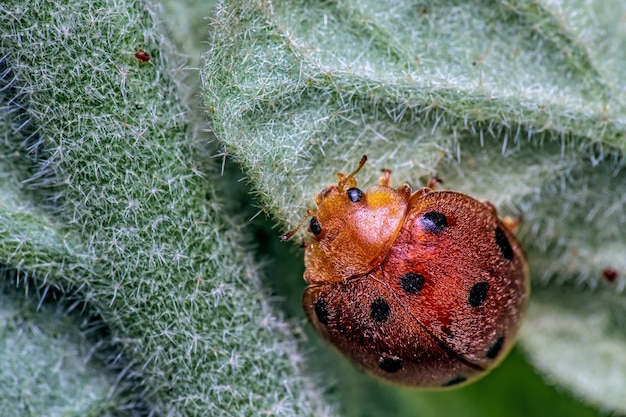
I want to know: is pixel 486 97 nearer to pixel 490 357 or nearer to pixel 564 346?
pixel 490 357

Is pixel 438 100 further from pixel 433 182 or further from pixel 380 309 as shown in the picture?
pixel 380 309

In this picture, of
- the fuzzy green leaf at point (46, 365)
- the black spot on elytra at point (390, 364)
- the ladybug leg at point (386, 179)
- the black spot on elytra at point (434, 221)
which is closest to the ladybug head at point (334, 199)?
the ladybug leg at point (386, 179)

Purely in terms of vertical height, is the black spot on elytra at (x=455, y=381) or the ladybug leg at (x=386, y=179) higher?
the ladybug leg at (x=386, y=179)

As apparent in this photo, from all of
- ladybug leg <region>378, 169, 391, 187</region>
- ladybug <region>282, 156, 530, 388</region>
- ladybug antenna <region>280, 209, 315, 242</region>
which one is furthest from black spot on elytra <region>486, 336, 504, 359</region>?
ladybug antenna <region>280, 209, 315, 242</region>

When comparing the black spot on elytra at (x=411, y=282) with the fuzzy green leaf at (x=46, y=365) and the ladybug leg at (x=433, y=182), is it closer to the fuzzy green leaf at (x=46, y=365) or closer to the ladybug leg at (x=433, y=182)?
the ladybug leg at (x=433, y=182)

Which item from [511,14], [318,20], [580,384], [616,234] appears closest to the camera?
[318,20]

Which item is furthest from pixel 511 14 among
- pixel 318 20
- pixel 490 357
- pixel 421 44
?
pixel 490 357
